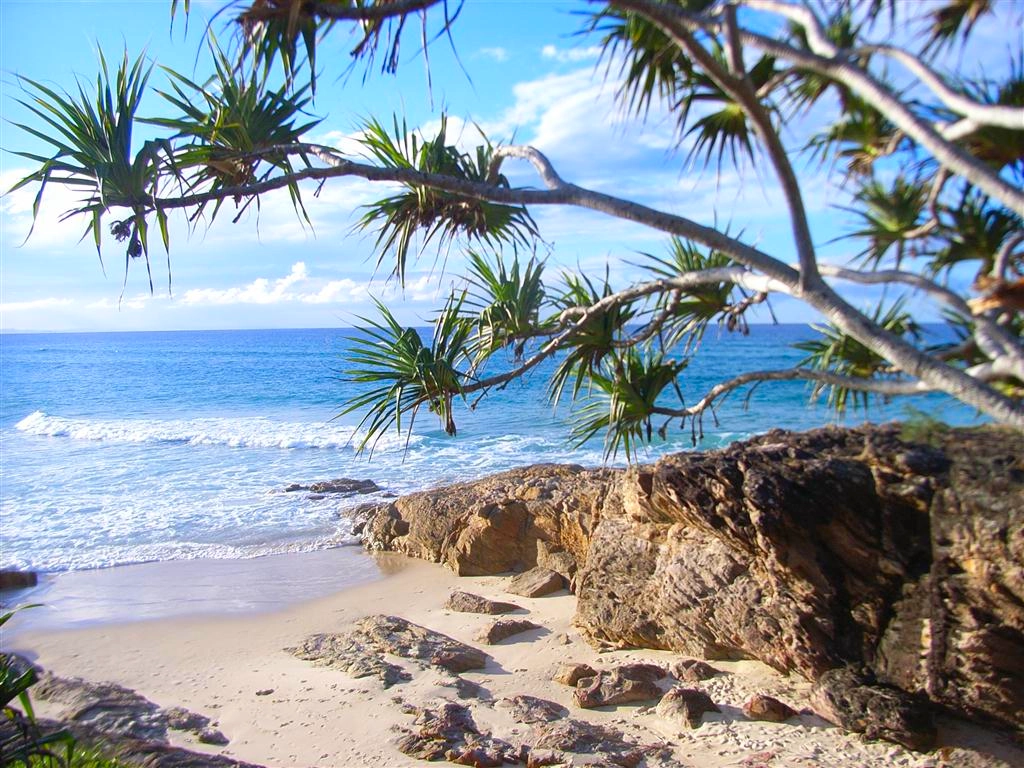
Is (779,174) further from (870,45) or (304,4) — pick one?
(304,4)

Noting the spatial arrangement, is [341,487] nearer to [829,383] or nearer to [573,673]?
[573,673]

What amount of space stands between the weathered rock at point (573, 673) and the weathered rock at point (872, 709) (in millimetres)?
1606

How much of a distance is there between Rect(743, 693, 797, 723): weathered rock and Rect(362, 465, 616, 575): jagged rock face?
302cm

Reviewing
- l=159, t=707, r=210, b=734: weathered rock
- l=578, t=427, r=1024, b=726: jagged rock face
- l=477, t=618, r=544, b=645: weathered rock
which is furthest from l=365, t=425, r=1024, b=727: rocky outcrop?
l=159, t=707, r=210, b=734: weathered rock

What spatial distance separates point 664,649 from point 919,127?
4595 mm

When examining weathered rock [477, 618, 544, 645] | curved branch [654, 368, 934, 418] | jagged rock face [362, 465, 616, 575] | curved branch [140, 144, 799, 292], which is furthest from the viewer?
jagged rock face [362, 465, 616, 575]

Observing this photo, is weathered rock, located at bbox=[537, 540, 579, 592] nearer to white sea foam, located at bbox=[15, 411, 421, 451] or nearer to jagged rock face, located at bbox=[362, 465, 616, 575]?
jagged rock face, located at bbox=[362, 465, 616, 575]

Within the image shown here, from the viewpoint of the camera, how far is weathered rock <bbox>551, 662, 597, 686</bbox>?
5.83m

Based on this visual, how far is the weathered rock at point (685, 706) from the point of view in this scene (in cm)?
504

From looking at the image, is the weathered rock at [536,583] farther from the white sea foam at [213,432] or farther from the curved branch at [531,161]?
the white sea foam at [213,432]

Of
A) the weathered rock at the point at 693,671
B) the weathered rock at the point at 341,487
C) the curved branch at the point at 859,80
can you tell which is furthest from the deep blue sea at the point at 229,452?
the weathered rock at the point at 693,671

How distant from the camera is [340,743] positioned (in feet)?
16.9

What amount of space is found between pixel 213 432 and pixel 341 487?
→ 38.9 feet

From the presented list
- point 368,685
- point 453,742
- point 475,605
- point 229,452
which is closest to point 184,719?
point 368,685
